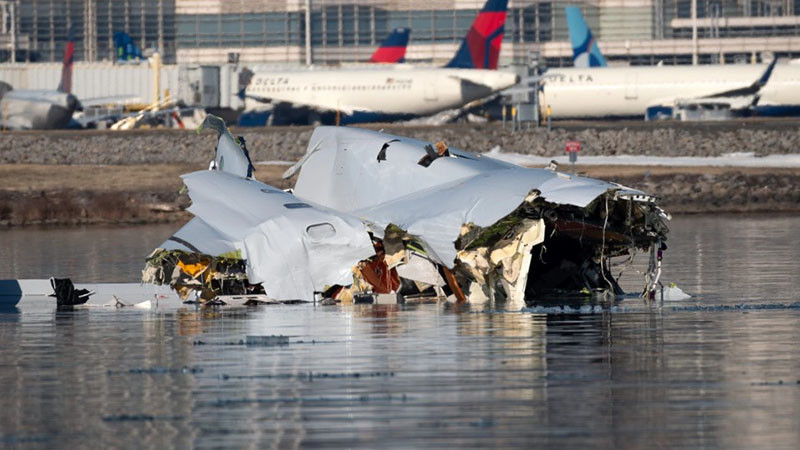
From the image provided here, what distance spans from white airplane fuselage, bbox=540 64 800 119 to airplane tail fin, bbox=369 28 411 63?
27235 millimetres

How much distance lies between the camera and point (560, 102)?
343 feet

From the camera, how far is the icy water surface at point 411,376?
12.8 meters

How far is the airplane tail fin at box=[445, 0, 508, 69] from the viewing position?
4269 inches

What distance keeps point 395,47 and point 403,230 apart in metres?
108

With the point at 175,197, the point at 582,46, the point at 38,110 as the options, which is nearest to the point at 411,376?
the point at 175,197

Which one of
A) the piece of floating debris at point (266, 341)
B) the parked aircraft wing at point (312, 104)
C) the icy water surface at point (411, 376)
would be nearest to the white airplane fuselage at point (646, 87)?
the parked aircraft wing at point (312, 104)

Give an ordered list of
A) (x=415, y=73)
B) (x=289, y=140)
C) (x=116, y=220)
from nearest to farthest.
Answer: (x=116, y=220) < (x=289, y=140) < (x=415, y=73)

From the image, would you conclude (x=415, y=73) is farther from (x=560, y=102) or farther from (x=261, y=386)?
(x=261, y=386)

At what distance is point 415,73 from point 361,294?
78.0 metres

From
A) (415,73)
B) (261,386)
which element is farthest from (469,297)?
(415,73)

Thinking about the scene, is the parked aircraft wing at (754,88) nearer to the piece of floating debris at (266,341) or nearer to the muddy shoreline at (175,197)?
the muddy shoreline at (175,197)

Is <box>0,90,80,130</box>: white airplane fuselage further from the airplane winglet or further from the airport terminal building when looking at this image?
the airport terminal building

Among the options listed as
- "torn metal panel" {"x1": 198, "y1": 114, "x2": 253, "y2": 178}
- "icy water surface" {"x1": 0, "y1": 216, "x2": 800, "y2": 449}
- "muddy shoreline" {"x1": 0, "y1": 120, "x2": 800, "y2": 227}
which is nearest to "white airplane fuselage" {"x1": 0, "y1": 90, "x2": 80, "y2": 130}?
"muddy shoreline" {"x1": 0, "y1": 120, "x2": 800, "y2": 227}

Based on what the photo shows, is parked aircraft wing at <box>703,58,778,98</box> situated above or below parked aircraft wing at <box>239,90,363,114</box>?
above
